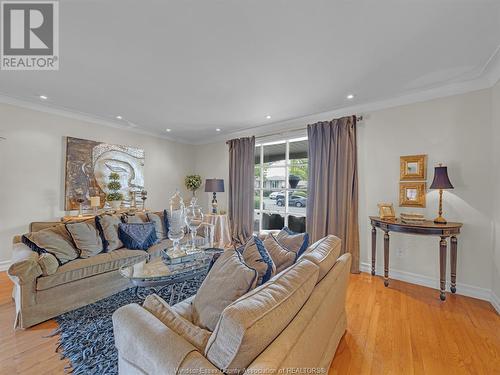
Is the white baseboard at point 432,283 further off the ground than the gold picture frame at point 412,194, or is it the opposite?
the gold picture frame at point 412,194

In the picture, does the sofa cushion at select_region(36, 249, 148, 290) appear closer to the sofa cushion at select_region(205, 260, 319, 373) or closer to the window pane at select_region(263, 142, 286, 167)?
the sofa cushion at select_region(205, 260, 319, 373)

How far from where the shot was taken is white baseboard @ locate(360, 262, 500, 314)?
8.29 feet

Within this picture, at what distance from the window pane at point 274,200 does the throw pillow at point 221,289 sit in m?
3.36

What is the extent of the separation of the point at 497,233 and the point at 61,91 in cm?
557

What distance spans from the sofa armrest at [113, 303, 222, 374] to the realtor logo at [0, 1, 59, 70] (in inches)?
86.4

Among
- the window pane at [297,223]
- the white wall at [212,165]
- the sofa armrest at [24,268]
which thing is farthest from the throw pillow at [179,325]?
the white wall at [212,165]

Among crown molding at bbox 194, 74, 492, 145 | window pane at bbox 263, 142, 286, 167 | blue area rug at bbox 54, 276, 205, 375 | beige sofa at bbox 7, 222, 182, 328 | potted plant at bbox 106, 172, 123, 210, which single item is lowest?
blue area rug at bbox 54, 276, 205, 375

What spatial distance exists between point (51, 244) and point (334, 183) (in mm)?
3654

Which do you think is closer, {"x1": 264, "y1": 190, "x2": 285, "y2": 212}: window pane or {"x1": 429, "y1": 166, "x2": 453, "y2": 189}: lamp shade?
{"x1": 429, "y1": 166, "x2": 453, "y2": 189}: lamp shade

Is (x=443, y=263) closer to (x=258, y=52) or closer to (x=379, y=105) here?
(x=379, y=105)

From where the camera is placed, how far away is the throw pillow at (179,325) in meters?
0.94

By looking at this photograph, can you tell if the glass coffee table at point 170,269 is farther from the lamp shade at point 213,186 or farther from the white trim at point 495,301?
the white trim at point 495,301

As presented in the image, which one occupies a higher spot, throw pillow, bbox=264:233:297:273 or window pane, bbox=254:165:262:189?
window pane, bbox=254:165:262:189

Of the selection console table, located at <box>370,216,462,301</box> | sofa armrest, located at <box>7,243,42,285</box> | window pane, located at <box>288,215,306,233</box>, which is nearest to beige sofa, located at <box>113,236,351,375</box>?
sofa armrest, located at <box>7,243,42,285</box>
